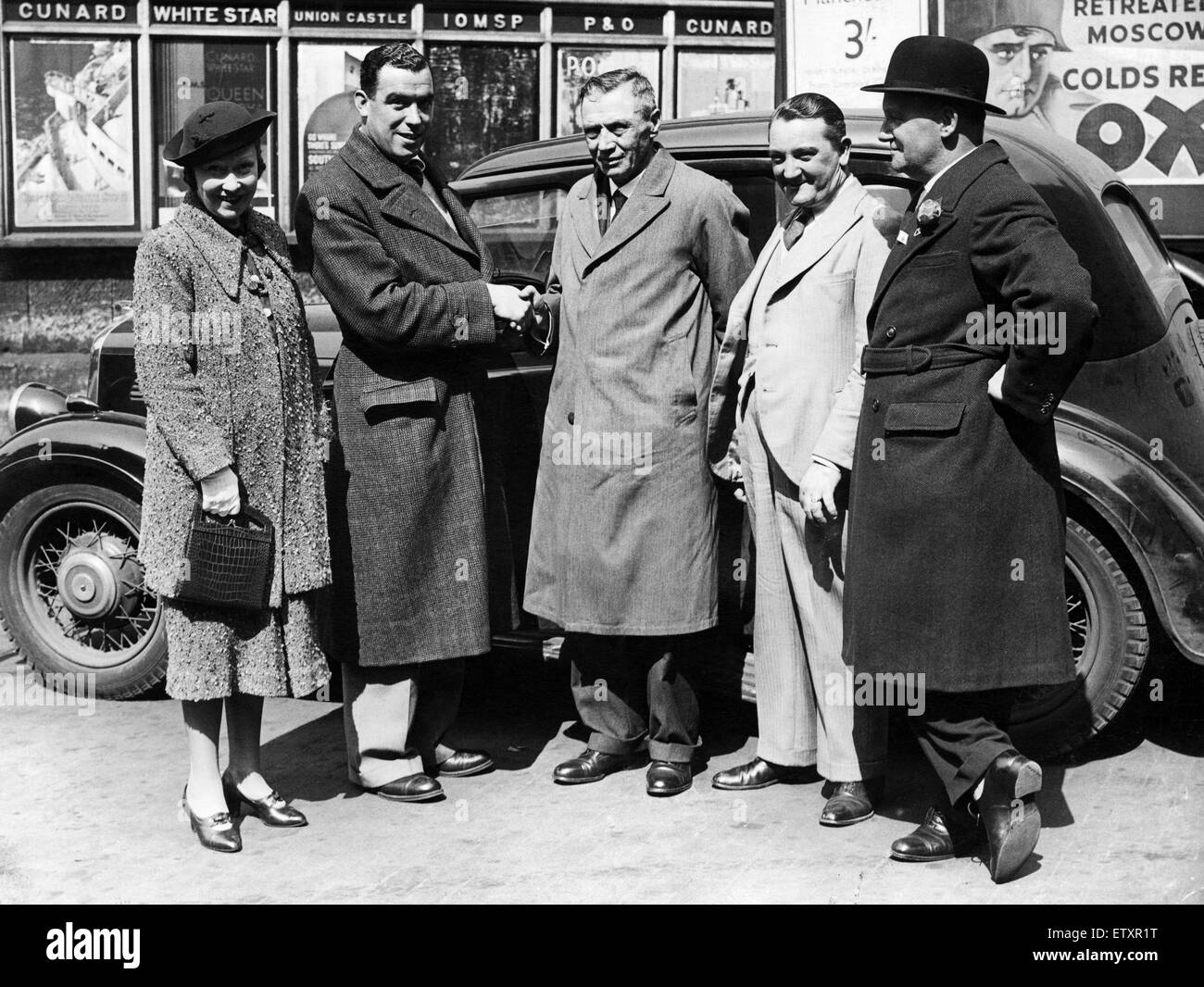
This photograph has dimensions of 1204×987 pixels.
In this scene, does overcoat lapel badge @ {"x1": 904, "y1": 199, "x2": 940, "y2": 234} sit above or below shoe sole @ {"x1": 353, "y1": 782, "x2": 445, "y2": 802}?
above

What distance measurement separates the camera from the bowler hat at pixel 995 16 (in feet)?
24.0

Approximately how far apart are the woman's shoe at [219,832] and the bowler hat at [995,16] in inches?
200

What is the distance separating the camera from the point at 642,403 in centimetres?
466

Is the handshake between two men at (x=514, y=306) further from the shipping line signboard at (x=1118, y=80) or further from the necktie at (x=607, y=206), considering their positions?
the shipping line signboard at (x=1118, y=80)

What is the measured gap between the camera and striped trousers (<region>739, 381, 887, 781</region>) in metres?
4.50

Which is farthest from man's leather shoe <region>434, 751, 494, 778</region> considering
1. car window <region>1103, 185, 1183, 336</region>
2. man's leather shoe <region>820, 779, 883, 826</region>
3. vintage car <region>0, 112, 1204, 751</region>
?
car window <region>1103, 185, 1183, 336</region>

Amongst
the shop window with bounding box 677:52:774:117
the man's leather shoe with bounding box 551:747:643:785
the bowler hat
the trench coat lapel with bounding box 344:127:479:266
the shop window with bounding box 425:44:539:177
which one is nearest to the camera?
the trench coat lapel with bounding box 344:127:479:266

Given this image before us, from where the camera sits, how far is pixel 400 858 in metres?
4.23

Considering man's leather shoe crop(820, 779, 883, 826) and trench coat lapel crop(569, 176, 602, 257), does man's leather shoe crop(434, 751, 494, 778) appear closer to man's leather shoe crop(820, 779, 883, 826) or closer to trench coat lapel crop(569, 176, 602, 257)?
man's leather shoe crop(820, 779, 883, 826)

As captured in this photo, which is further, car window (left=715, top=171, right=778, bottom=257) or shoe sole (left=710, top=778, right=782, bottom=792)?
car window (left=715, top=171, right=778, bottom=257)

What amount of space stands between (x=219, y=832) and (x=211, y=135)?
6.34 feet

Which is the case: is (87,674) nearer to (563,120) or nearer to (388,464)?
(388,464)

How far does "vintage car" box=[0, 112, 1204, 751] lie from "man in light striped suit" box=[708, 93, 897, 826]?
1.00 ft

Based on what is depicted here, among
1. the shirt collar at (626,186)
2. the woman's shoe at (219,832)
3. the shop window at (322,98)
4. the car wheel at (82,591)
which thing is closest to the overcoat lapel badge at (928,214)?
the shirt collar at (626,186)
